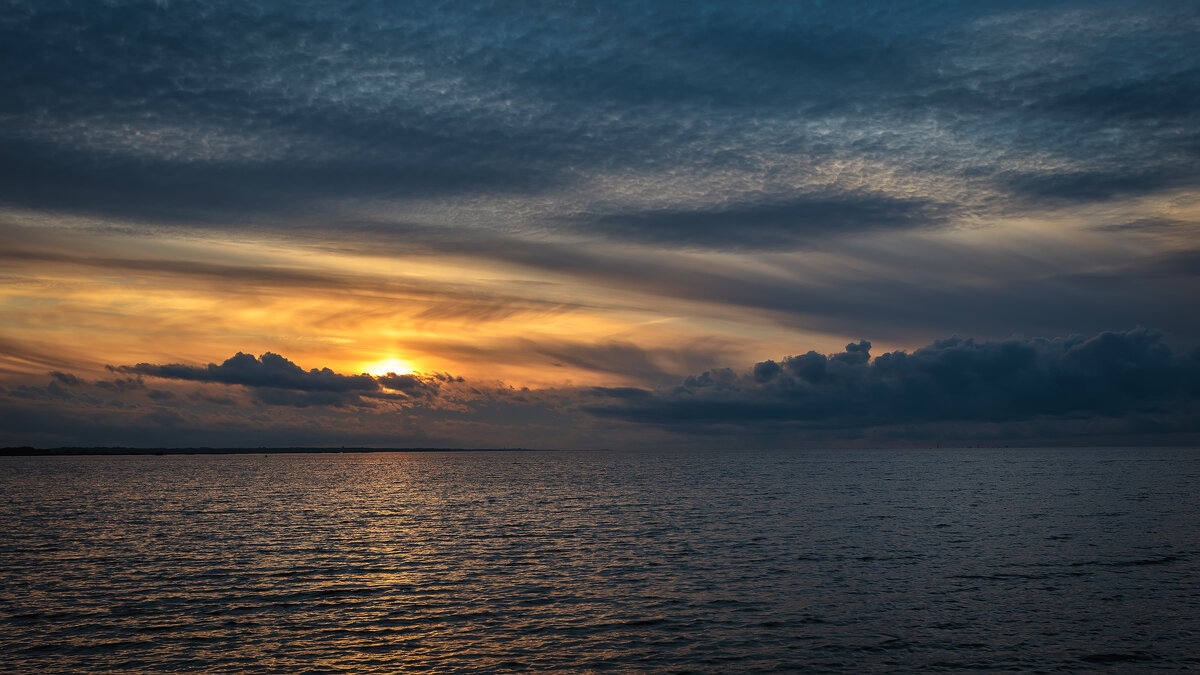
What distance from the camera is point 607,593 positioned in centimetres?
4353

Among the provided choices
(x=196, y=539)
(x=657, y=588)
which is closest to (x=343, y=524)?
(x=196, y=539)

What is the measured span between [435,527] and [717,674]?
178ft

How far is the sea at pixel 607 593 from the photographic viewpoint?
31.7 m

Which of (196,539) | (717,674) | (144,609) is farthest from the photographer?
Result: (196,539)

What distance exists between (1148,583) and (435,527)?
59148mm

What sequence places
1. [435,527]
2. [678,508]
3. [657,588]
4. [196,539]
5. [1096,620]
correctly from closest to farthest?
1. [1096,620]
2. [657,588]
3. [196,539]
4. [435,527]
5. [678,508]

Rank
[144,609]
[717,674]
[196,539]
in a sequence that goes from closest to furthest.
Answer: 1. [717,674]
2. [144,609]
3. [196,539]

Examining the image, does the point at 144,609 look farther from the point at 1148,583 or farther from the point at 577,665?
the point at 1148,583

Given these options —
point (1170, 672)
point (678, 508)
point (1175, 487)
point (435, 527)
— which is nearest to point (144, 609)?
point (435, 527)

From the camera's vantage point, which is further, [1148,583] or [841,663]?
[1148,583]

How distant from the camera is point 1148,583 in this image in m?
45.6

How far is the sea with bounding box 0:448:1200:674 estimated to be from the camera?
31.7 meters

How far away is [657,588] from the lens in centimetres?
4469

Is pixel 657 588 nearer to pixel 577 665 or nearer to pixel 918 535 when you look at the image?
pixel 577 665
